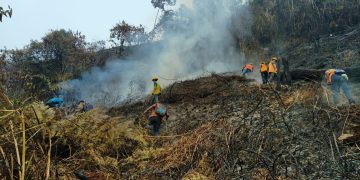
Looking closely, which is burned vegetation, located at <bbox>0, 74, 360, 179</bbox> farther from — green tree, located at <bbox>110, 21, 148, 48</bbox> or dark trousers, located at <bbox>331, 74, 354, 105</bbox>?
green tree, located at <bbox>110, 21, 148, 48</bbox>

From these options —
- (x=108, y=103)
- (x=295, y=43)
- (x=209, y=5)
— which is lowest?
(x=108, y=103)

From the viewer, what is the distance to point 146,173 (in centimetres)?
674

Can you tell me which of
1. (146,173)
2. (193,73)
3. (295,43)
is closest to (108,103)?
(193,73)

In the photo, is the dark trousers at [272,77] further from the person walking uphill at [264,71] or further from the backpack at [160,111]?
the backpack at [160,111]

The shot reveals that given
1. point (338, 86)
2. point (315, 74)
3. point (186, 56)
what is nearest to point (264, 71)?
point (315, 74)

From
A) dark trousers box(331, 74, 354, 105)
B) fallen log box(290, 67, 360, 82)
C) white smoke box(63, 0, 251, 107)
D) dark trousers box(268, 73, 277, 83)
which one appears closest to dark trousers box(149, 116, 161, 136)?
dark trousers box(331, 74, 354, 105)

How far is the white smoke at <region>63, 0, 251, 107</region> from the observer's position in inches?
966

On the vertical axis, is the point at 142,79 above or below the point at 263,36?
below

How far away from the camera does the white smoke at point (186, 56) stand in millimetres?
24531

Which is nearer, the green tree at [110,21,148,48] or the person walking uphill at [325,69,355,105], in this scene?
the person walking uphill at [325,69,355,105]

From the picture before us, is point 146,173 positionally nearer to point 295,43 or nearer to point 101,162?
point 101,162

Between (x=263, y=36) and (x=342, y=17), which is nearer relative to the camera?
(x=342, y=17)

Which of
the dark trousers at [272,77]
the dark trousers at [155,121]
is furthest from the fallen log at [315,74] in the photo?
the dark trousers at [155,121]

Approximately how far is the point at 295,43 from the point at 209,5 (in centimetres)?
696
